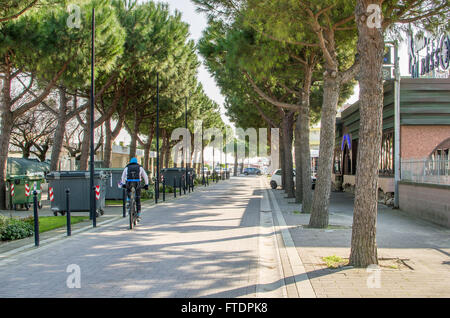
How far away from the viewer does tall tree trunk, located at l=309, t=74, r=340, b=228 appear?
41.5 feet

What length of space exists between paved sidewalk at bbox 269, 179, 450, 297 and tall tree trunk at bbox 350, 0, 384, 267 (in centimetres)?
44

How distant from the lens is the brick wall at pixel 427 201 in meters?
13.0

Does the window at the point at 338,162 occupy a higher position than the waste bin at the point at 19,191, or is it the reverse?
the window at the point at 338,162

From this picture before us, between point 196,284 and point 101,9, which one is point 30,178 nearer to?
point 101,9

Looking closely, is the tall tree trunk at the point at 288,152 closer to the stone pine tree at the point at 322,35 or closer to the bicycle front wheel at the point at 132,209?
the stone pine tree at the point at 322,35

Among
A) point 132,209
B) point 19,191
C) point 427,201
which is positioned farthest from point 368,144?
point 19,191

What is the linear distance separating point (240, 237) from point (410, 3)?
21.4 ft

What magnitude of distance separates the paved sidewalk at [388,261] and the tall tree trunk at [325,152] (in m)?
0.42

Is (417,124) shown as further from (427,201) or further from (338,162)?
(338,162)

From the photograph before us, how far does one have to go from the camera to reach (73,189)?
1579cm

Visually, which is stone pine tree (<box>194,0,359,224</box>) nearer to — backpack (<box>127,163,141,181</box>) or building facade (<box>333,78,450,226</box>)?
backpack (<box>127,163,141,181</box>)

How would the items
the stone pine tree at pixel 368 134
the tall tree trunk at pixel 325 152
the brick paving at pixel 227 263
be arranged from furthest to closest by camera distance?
the tall tree trunk at pixel 325 152, the stone pine tree at pixel 368 134, the brick paving at pixel 227 263

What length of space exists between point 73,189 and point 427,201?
10555 mm

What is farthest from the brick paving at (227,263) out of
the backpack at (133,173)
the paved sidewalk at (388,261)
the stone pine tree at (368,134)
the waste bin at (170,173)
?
the waste bin at (170,173)
